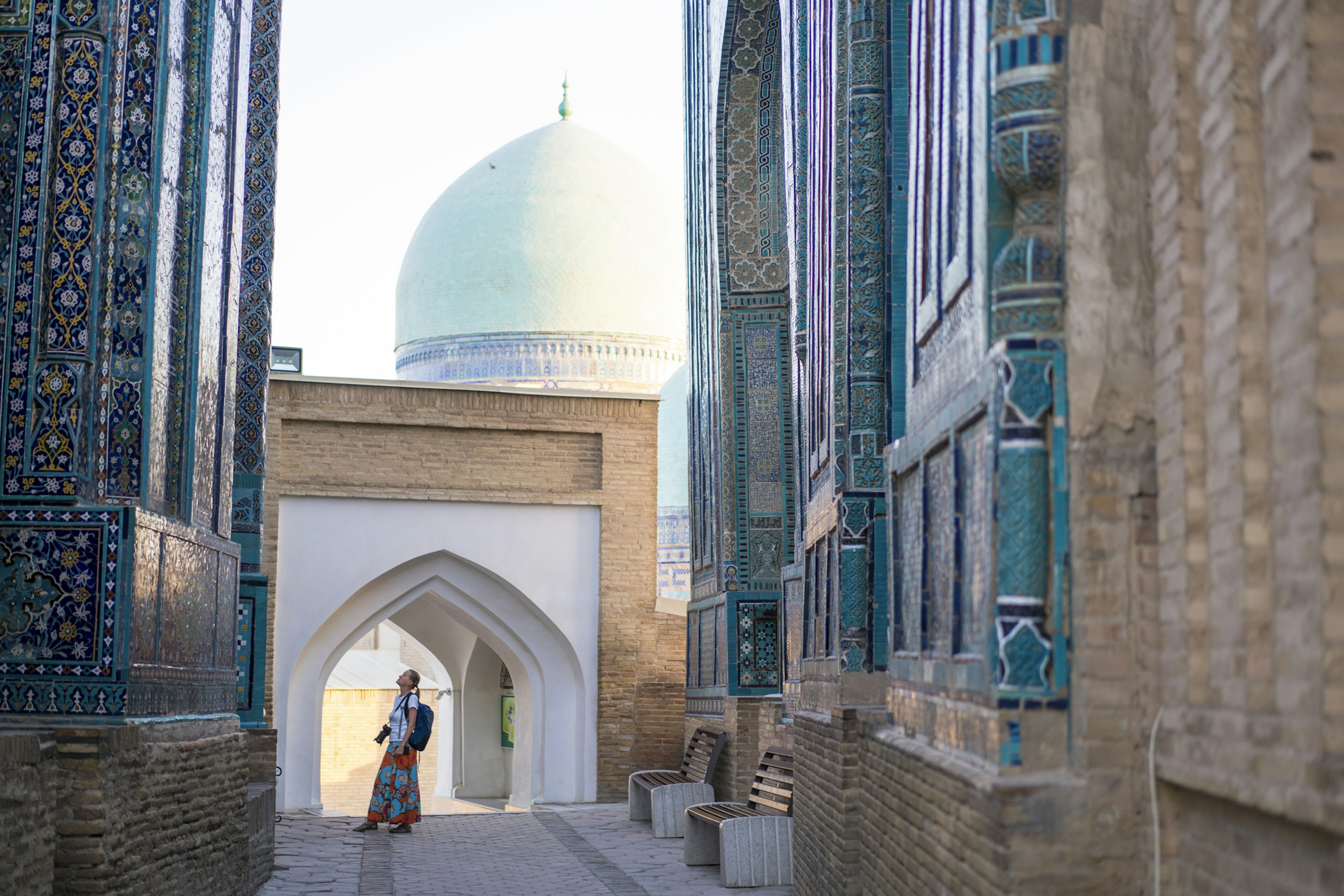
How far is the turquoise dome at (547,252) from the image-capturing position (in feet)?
70.7

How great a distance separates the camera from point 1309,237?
2.51m

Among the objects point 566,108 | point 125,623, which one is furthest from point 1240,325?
point 566,108

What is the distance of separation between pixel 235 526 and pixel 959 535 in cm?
584

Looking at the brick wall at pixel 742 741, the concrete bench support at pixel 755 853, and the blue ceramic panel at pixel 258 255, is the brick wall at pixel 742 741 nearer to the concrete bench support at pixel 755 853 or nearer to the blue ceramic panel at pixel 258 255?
the concrete bench support at pixel 755 853

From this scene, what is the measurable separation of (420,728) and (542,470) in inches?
138

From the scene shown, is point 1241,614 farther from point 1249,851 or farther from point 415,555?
point 415,555

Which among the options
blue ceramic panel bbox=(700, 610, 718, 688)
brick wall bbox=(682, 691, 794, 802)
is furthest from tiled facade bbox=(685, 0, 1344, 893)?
blue ceramic panel bbox=(700, 610, 718, 688)

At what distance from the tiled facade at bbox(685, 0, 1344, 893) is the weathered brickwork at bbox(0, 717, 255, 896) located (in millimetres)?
2437

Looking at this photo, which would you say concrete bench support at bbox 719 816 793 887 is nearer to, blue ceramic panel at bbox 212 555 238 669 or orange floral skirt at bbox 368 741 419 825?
blue ceramic panel at bbox 212 555 238 669

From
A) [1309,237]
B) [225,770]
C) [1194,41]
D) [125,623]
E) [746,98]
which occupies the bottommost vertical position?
[225,770]

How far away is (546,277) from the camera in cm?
2156

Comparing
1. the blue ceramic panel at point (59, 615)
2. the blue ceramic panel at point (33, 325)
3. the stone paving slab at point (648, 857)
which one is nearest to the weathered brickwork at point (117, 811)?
the blue ceramic panel at point (59, 615)

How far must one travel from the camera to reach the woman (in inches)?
371

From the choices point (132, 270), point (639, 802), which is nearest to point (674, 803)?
point (639, 802)
